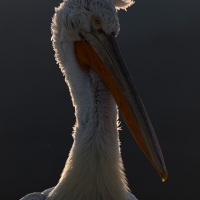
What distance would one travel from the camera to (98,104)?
9.14 ft

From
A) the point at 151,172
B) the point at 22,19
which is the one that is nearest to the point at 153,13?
the point at 22,19

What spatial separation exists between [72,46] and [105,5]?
0.35m

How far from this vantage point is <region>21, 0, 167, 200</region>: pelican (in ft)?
8.94

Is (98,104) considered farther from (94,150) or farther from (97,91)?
(94,150)

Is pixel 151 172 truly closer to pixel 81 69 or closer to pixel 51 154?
pixel 51 154

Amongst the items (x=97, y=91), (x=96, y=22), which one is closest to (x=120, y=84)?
(x=97, y=91)

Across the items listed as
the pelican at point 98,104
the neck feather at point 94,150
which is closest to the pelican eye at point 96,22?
the pelican at point 98,104

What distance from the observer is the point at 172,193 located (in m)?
5.75

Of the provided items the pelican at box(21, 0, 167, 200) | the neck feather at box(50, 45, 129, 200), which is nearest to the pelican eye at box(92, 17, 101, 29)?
the pelican at box(21, 0, 167, 200)

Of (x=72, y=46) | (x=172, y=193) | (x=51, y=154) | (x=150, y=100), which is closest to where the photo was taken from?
(x=72, y=46)

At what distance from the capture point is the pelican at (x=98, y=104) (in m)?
2.73

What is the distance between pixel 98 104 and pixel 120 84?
0.17 meters

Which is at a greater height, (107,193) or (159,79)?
(159,79)

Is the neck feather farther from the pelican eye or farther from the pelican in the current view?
the pelican eye
